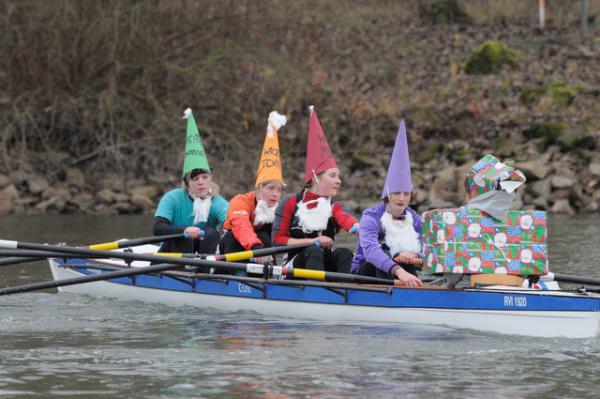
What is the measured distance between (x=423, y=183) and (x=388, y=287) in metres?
14.1

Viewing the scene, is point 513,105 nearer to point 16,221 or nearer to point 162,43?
→ point 162,43

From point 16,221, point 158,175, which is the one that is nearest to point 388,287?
point 16,221

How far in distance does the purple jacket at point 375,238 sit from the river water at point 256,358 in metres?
0.53

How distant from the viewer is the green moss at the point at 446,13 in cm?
3291

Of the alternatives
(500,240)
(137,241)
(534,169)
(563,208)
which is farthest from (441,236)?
(534,169)

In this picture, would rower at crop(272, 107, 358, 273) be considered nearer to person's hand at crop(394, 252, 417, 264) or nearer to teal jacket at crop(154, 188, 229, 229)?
person's hand at crop(394, 252, 417, 264)

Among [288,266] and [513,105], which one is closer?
[288,266]

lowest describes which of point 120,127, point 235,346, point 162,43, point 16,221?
point 235,346

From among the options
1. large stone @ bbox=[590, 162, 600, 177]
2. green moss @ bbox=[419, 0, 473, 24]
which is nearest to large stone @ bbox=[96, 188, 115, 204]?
large stone @ bbox=[590, 162, 600, 177]

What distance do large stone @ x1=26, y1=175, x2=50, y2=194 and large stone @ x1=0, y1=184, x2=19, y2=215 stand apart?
0.50 meters

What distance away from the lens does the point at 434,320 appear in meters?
9.99

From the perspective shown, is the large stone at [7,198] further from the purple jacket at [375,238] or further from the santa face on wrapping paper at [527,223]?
the santa face on wrapping paper at [527,223]

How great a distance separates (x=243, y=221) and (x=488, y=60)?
61.7 ft

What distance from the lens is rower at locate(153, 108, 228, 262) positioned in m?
12.5
